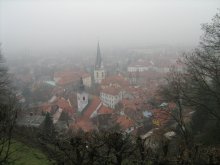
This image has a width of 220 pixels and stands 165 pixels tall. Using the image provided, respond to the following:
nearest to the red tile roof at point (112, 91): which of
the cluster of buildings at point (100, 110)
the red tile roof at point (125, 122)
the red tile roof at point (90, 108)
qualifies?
the cluster of buildings at point (100, 110)

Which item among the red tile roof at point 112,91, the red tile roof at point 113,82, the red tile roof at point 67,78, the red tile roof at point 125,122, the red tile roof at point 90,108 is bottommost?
the red tile roof at point 67,78

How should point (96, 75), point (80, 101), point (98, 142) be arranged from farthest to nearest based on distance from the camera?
point (96, 75), point (80, 101), point (98, 142)

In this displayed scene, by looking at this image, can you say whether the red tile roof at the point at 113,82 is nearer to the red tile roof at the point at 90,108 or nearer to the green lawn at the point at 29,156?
the red tile roof at the point at 90,108

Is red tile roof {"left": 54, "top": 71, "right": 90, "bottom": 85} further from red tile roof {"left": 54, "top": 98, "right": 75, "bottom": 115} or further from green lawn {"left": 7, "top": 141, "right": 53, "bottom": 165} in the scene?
green lawn {"left": 7, "top": 141, "right": 53, "bottom": 165}

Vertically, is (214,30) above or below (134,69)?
above

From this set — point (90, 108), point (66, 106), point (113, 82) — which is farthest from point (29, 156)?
point (113, 82)

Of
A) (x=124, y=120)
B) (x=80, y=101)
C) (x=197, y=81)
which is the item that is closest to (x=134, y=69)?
(x=80, y=101)

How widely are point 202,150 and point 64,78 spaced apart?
6146 centimetres

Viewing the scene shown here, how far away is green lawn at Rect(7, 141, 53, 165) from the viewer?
11164 mm

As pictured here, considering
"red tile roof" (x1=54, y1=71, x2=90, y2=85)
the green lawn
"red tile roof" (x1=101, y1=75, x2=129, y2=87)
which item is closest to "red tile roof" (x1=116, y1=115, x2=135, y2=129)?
the green lawn

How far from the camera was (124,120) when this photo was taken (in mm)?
29672

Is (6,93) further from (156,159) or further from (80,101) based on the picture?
(80,101)

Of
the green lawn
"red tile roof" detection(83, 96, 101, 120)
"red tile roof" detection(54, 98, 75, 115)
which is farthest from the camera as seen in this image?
"red tile roof" detection(54, 98, 75, 115)

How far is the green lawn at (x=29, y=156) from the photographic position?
11.2 meters
